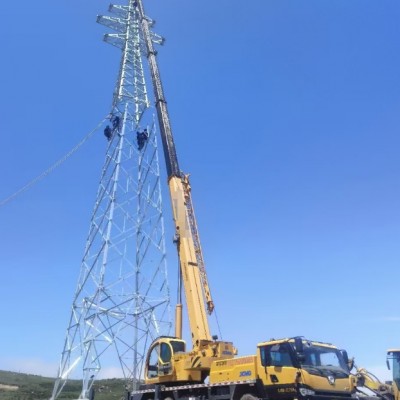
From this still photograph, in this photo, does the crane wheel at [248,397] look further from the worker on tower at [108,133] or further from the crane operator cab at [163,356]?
the worker on tower at [108,133]

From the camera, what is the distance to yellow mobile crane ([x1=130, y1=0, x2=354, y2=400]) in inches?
490

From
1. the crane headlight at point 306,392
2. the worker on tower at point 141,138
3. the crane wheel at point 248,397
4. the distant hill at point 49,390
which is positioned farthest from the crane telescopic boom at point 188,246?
the distant hill at point 49,390

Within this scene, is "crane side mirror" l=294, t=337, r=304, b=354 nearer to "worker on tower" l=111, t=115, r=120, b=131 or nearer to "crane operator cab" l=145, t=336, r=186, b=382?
"crane operator cab" l=145, t=336, r=186, b=382

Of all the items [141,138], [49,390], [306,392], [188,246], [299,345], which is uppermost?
[141,138]

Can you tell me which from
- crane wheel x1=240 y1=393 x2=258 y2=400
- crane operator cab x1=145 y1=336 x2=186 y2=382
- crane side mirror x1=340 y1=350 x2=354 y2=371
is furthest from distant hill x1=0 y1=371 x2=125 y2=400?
crane side mirror x1=340 y1=350 x2=354 y2=371

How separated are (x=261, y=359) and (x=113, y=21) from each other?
87.3ft

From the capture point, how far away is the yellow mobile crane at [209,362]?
12445 mm

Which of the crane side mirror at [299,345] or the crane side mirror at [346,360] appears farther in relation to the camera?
the crane side mirror at [346,360]

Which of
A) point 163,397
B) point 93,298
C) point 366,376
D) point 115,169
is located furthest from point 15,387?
point 366,376

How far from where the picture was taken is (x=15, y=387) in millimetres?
41344

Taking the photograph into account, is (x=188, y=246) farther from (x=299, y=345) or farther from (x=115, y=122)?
(x=115, y=122)

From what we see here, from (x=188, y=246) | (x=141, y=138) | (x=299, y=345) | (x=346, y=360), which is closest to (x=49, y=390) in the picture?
(x=141, y=138)

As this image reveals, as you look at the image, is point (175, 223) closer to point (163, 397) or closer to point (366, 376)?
point (163, 397)

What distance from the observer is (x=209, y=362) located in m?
15.1
